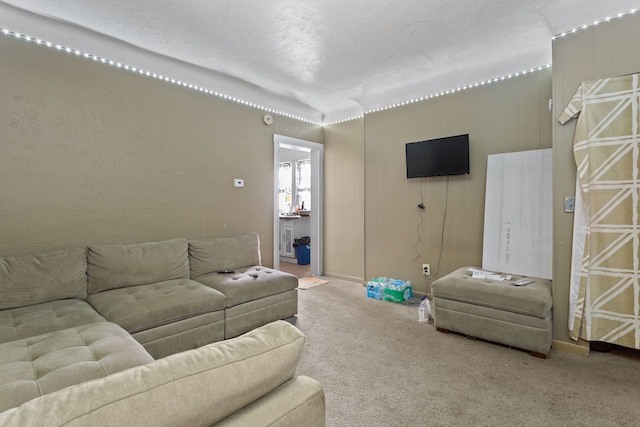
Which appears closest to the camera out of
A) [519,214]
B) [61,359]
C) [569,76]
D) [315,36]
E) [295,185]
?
[61,359]

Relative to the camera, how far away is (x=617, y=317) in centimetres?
233

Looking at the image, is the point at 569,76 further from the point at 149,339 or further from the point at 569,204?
the point at 149,339

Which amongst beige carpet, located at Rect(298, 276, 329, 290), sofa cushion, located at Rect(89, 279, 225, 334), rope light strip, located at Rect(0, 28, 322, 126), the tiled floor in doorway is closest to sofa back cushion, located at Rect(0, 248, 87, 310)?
sofa cushion, located at Rect(89, 279, 225, 334)

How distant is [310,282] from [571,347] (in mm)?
3185

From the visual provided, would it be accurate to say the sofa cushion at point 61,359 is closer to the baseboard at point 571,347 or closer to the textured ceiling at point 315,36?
the textured ceiling at point 315,36

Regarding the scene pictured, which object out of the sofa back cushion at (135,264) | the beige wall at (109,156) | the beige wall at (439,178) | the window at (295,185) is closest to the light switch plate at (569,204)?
the beige wall at (439,178)

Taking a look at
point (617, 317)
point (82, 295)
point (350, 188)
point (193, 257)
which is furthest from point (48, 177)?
point (617, 317)

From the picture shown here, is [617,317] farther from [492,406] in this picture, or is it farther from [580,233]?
[492,406]

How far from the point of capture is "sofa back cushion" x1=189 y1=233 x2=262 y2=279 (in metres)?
3.23

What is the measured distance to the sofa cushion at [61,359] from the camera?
4.01 feet

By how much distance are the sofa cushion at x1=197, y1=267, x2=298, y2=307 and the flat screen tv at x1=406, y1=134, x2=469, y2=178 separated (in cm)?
209

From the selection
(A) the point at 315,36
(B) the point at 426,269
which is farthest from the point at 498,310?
(A) the point at 315,36

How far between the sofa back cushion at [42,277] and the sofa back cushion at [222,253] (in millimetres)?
941

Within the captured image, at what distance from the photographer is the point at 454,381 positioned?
2123 mm
